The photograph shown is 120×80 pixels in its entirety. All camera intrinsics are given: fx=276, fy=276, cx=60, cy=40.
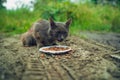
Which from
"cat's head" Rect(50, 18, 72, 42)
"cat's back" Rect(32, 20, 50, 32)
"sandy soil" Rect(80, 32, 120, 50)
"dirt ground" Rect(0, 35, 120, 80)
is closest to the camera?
"dirt ground" Rect(0, 35, 120, 80)

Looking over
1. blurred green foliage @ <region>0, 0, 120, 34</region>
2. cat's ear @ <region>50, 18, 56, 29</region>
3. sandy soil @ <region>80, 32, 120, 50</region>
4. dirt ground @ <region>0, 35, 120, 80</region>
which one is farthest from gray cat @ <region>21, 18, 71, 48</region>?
blurred green foliage @ <region>0, 0, 120, 34</region>

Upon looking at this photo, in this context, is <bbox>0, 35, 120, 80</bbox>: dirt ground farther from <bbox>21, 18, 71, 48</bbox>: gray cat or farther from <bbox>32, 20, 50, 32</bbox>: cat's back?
<bbox>32, 20, 50, 32</bbox>: cat's back

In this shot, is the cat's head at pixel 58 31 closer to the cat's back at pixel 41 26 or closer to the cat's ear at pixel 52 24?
the cat's ear at pixel 52 24

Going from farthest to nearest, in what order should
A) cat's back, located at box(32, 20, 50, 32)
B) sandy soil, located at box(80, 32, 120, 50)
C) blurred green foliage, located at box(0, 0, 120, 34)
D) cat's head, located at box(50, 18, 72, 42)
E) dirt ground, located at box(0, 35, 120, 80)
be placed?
1. blurred green foliage, located at box(0, 0, 120, 34)
2. sandy soil, located at box(80, 32, 120, 50)
3. cat's back, located at box(32, 20, 50, 32)
4. cat's head, located at box(50, 18, 72, 42)
5. dirt ground, located at box(0, 35, 120, 80)

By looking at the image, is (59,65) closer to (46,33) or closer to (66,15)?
(46,33)

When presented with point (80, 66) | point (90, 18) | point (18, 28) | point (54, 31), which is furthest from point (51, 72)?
point (90, 18)

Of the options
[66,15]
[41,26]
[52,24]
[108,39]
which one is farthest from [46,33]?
[66,15]

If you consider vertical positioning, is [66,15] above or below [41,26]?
above

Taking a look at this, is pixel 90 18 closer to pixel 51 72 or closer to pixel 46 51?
pixel 46 51
